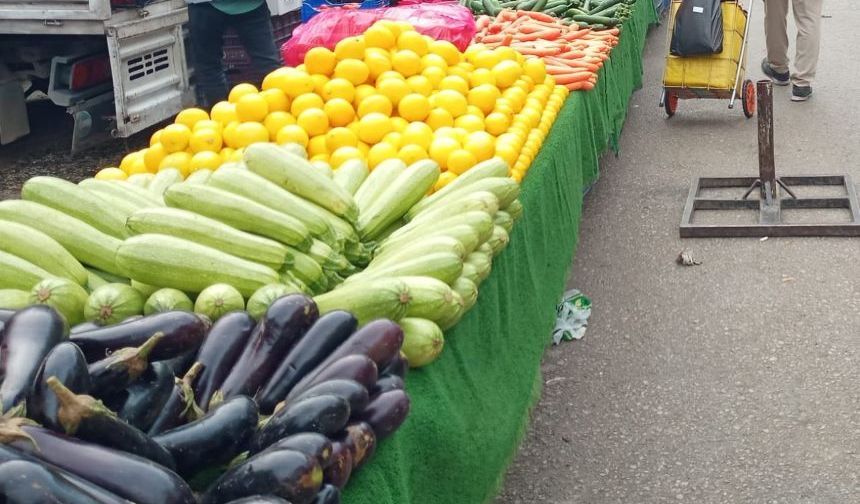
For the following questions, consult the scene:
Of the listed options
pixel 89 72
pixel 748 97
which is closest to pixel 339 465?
pixel 89 72

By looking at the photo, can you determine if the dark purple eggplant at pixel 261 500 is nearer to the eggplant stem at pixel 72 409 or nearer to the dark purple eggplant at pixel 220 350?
the eggplant stem at pixel 72 409

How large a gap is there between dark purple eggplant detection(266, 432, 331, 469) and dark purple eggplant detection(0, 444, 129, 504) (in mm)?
261

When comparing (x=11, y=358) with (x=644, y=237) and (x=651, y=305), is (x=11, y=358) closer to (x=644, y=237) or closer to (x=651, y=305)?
(x=651, y=305)

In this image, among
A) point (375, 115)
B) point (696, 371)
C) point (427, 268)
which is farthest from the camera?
point (696, 371)

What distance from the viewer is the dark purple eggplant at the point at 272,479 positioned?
1.30 meters

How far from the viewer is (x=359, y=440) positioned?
1.56 metres

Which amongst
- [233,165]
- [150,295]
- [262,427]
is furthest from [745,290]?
[262,427]

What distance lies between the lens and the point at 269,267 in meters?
2.20

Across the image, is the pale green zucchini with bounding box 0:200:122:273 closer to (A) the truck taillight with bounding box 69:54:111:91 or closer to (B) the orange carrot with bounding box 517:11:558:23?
(A) the truck taillight with bounding box 69:54:111:91

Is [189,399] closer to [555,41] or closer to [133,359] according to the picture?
[133,359]

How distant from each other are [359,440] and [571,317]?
3042 mm

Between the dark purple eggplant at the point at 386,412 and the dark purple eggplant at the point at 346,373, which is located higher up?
the dark purple eggplant at the point at 346,373

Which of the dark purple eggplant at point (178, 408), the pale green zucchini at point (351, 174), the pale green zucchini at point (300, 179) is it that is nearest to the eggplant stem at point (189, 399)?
the dark purple eggplant at point (178, 408)

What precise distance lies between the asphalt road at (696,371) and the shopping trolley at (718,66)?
990mm
